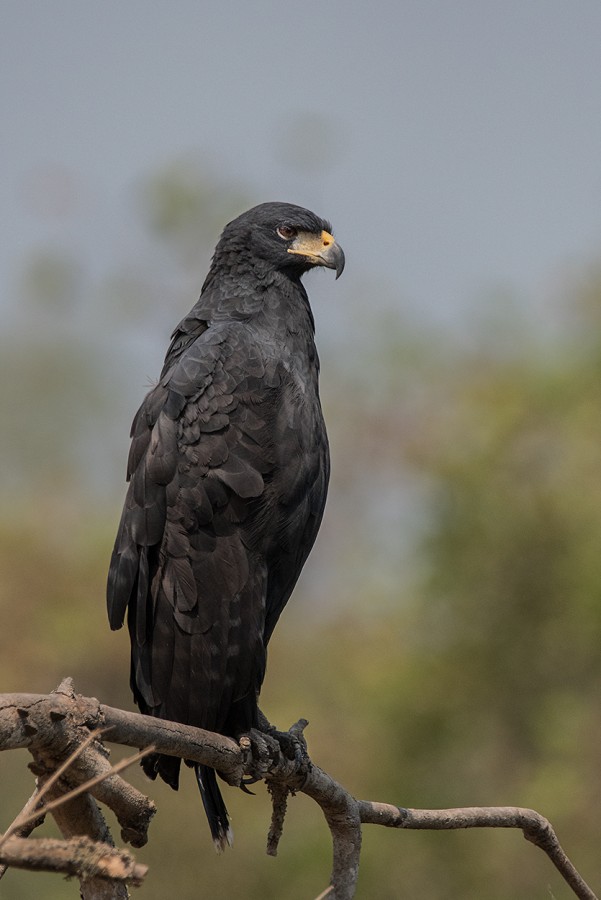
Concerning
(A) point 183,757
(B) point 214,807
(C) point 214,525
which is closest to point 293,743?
(B) point 214,807

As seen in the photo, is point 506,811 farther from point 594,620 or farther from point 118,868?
point 594,620

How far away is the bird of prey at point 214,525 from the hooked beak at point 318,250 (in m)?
0.68

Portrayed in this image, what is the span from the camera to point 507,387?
18.0 metres

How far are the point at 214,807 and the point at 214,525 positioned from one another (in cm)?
108

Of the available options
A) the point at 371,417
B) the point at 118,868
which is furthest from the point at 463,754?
the point at 118,868

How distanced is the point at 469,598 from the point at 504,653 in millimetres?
934

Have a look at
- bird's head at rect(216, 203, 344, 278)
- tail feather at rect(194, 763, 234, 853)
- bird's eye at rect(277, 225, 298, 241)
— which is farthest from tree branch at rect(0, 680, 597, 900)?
bird's eye at rect(277, 225, 298, 241)

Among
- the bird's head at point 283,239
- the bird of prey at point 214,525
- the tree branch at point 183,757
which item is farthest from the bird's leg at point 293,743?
the bird's head at point 283,239

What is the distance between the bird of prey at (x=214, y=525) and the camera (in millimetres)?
4137

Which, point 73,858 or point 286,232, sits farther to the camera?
point 286,232

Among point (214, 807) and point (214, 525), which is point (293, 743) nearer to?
point (214, 807)

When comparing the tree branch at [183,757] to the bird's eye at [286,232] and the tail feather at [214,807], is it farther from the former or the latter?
the bird's eye at [286,232]

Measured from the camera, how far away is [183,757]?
10.3 feet

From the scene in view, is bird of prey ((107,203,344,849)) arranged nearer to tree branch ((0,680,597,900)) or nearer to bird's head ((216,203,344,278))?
tree branch ((0,680,597,900))
